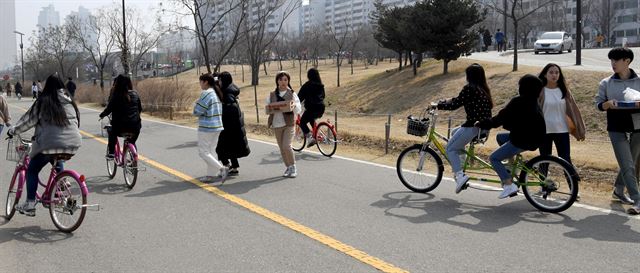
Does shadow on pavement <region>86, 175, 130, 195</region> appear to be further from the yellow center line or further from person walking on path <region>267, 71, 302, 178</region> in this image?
person walking on path <region>267, 71, 302, 178</region>

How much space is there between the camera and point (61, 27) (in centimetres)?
6053

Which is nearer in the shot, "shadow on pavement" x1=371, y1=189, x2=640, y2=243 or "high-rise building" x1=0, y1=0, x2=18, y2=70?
"shadow on pavement" x1=371, y1=189, x2=640, y2=243

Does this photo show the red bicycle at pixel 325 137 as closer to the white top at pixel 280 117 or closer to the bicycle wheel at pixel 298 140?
the bicycle wheel at pixel 298 140

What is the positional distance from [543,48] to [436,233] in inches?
1378

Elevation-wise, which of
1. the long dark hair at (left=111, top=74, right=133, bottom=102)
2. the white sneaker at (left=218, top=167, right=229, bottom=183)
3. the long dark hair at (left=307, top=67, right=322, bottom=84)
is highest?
the long dark hair at (left=307, top=67, right=322, bottom=84)

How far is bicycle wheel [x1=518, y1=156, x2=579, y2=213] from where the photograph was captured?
21.7 feet

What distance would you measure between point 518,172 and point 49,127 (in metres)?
5.34

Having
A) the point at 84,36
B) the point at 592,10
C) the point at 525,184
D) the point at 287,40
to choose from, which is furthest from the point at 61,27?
the point at 592,10

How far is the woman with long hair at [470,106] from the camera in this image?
7238mm

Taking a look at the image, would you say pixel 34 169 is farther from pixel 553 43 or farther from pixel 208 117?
pixel 553 43

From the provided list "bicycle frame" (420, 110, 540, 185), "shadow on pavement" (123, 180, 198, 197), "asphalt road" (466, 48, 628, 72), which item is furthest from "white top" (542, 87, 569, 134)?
"asphalt road" (466, 48, 628, 72)

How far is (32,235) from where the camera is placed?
616 centimetres

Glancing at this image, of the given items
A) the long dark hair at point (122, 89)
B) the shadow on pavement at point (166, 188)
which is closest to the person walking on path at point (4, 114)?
the long dark hair at point (122, 89)

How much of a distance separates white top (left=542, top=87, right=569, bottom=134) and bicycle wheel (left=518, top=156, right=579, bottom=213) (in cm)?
61
